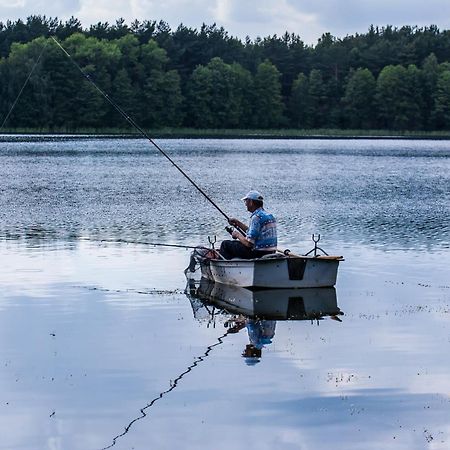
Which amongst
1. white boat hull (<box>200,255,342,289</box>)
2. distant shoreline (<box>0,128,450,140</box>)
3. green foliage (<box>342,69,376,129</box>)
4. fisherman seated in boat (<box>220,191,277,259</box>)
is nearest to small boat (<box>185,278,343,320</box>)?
white boat hull (<box>200,255,342,289</box>)

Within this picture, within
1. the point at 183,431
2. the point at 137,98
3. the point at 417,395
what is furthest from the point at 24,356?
the point at 137,98

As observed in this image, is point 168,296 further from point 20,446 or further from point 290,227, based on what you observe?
point 290,227

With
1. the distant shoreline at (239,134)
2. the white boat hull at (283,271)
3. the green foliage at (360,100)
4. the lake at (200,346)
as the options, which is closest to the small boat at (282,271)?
the white boat hull at (283,271)

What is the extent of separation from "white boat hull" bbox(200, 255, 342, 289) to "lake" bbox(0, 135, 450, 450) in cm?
38

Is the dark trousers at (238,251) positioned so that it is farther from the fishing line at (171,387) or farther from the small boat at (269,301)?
the fishing line at (171,387)

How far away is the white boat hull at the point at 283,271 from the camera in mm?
20844

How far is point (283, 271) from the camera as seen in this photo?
20969mm

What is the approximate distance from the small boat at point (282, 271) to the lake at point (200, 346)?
1.24ft

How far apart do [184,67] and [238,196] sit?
122479mm

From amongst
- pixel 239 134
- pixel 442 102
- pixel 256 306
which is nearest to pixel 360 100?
pixel 442 102

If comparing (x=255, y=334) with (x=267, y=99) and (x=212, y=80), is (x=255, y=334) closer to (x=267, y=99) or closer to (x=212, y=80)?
(x=212, y=80)

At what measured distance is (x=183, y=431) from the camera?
12.0 metres

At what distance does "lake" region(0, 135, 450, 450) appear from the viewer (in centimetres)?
1216

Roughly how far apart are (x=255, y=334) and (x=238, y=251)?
4.16 meters
